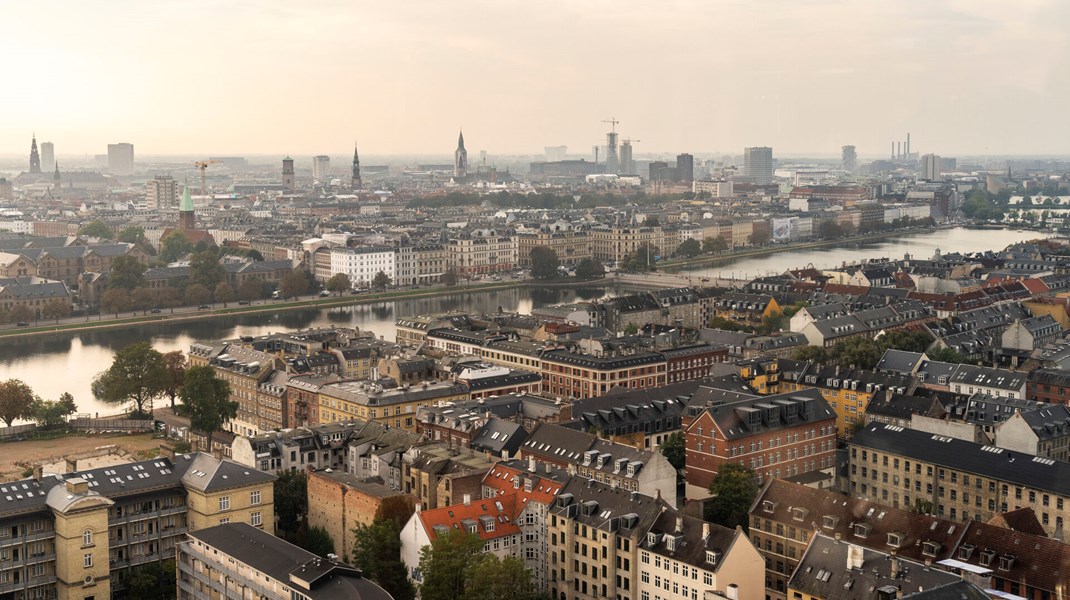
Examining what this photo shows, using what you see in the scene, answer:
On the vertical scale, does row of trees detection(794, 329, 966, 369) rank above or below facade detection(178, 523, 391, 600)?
above

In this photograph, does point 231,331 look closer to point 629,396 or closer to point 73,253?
point 73,253

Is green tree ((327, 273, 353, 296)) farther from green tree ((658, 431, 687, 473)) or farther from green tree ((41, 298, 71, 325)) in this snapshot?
green tree ((658, 431, 687, 473))

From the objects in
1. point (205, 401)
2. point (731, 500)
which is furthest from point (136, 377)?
point (731, 500)

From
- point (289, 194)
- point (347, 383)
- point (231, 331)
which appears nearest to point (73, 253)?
point (231, 331)

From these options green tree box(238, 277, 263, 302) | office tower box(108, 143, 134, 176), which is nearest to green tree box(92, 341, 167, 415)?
green tree box(238, 277, 263, 302)

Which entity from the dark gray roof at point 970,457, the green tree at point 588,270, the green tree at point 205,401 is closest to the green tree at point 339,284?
the green tree at point 588,270

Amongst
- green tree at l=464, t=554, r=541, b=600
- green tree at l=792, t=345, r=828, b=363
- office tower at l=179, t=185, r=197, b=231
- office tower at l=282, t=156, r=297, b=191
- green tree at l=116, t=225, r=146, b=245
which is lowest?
green tree at l=464, t=554, r=541, b=600
